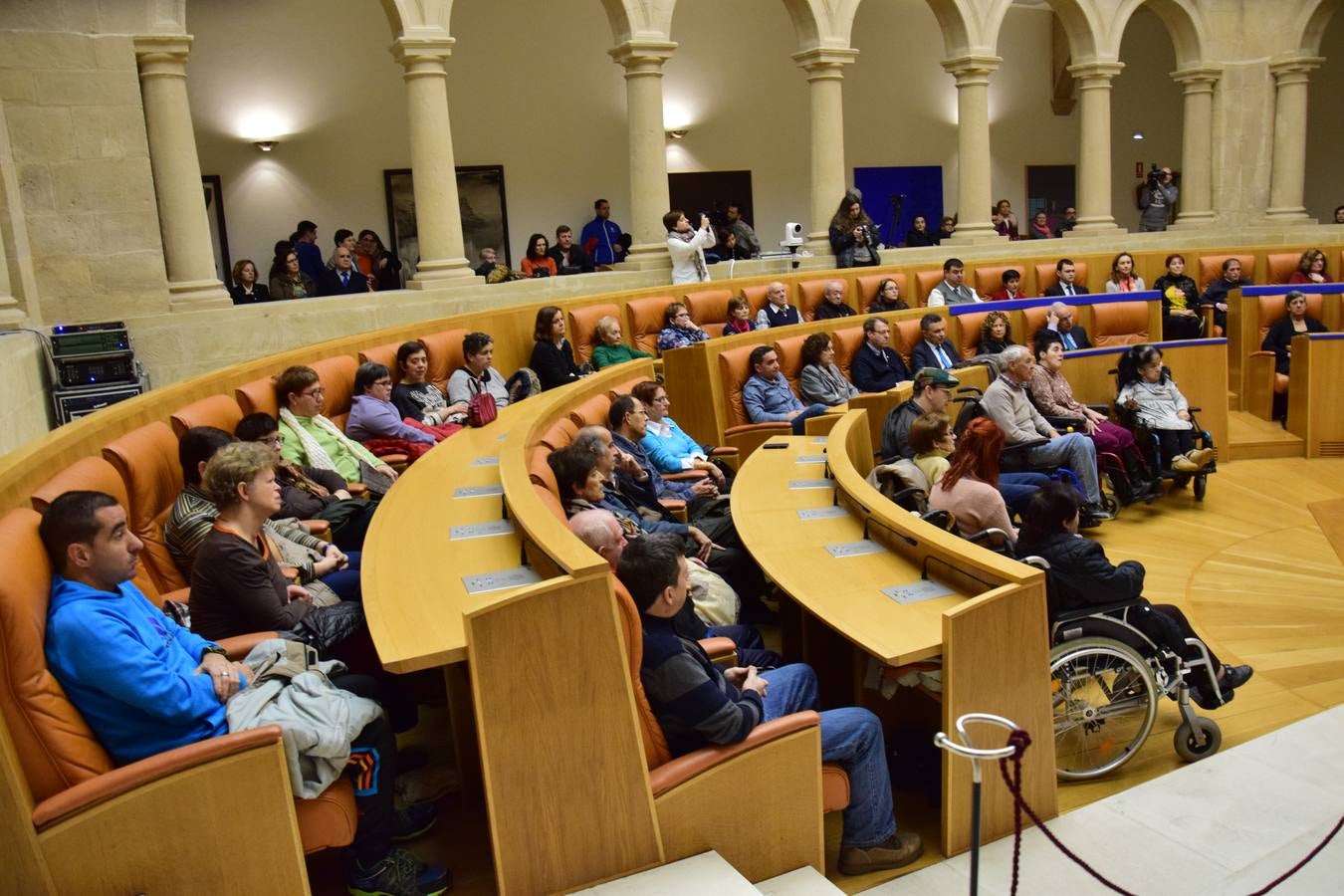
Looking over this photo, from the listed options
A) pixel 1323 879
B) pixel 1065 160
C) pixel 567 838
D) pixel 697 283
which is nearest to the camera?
pixel 567 838

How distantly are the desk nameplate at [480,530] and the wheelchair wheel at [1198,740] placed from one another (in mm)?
2246

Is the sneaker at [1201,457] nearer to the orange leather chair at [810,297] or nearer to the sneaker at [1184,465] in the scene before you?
the sneaker at [1184,465]

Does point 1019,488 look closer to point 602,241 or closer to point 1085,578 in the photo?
point 1085,578

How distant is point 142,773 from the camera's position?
83.4 inches

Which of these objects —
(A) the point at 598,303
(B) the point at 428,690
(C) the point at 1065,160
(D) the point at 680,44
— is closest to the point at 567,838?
(B) the point at 428,690

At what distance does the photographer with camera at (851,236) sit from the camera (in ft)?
32.7

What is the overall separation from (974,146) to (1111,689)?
8610 mm

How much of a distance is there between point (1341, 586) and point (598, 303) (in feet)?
15.0

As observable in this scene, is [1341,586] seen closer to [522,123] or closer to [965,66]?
Result: [965,66]

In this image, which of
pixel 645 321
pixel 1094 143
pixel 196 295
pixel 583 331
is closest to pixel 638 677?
pixel 583 331

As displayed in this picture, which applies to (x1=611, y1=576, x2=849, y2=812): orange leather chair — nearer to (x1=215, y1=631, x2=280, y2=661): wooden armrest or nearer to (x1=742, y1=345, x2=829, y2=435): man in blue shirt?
(x1=215, y1=631, x2=280, y2=661): wooden armrest

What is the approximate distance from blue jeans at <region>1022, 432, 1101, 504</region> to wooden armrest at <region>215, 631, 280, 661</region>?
4540 mm

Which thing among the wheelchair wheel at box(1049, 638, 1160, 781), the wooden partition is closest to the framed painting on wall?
the wooden partition

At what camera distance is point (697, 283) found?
A: 8352mm
